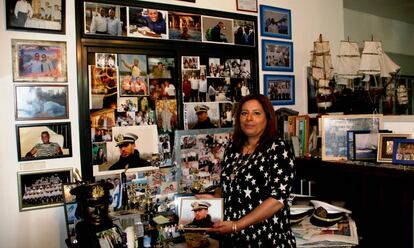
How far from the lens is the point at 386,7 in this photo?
4664 mm

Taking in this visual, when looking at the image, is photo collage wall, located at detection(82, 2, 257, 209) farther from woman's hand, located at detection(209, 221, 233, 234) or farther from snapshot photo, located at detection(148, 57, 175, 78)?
woman's hand, located at detection(209, 221, 233, 234)

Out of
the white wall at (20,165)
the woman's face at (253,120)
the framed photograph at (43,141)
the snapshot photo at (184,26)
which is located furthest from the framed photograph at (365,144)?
the framed photograph at (43,141)

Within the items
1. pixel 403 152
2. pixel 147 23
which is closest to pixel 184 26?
pixel 147 23

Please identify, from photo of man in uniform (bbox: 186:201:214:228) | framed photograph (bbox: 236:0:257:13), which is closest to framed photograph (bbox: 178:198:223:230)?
photo of man in uniform (bbox: 186:201:214:228)

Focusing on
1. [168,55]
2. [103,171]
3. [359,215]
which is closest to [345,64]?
[359,215]

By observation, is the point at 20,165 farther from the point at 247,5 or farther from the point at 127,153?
the point at 247,5

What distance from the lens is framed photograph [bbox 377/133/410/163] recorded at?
81.7 inches

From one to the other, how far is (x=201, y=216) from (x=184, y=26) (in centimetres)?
142

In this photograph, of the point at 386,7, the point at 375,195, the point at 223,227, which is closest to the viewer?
the point at 223,227

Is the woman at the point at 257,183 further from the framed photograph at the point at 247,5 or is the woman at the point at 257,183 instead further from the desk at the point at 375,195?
the framed photograph at the point at 247,5

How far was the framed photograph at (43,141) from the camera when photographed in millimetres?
1966

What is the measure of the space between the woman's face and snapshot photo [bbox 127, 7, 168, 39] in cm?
101

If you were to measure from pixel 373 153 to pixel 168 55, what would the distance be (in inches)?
60.1

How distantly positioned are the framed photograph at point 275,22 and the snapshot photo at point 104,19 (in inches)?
47.9
